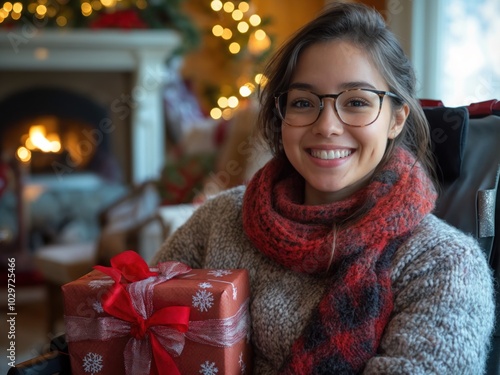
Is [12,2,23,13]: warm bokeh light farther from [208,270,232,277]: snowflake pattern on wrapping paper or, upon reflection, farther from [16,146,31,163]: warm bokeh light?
[208,270,232,277]: snowflake pattern on wrapping paper

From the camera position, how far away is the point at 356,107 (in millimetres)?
1183

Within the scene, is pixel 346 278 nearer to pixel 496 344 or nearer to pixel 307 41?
pixel 496 344

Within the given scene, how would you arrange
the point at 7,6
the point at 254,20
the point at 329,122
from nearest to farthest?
the point at 329,122 < the point at 7,6 < the point at 254,20

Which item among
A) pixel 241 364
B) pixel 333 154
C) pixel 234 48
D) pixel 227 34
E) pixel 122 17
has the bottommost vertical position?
pixel 241 364

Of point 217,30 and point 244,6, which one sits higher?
point 244,6

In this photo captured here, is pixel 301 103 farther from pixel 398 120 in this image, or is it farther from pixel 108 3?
pixel 108 3

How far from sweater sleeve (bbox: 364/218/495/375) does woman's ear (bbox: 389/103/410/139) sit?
230mm

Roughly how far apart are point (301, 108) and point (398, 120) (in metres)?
0.19

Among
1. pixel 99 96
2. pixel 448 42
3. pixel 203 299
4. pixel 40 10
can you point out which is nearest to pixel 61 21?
pixel 40 10

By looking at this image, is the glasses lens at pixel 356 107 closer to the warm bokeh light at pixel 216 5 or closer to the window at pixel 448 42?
the window at pixel 448 42

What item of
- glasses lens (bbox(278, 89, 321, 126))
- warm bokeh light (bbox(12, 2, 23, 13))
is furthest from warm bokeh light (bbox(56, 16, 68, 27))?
glasses lens (bbox(278, 89, 321, 126))

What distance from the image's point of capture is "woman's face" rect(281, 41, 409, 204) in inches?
46.4

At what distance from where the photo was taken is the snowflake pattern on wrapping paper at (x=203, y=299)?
1019 millimetres

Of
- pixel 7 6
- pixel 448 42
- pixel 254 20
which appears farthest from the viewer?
pixel 254 20
